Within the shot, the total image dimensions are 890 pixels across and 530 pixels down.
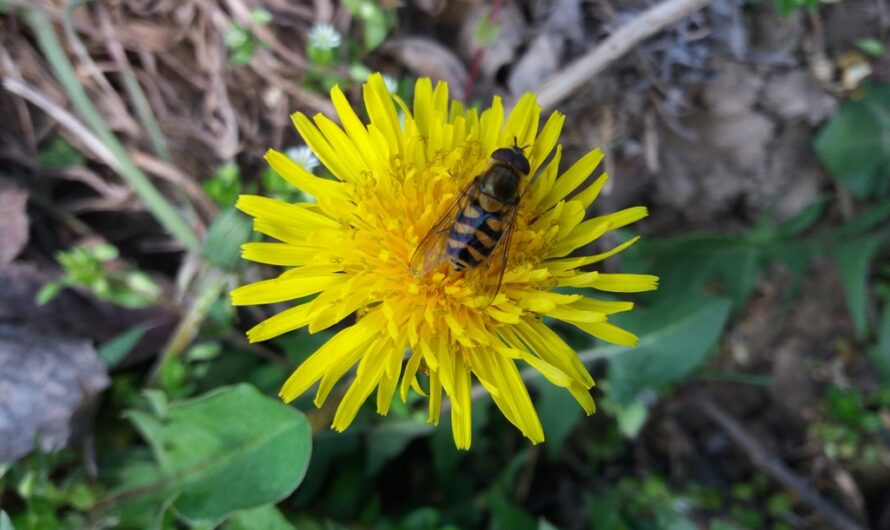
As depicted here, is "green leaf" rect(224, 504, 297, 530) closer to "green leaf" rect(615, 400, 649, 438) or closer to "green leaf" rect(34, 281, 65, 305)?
"green leaf" rect(34, 281, 65, 305)

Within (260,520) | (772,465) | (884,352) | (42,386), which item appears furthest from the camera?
(772,465)

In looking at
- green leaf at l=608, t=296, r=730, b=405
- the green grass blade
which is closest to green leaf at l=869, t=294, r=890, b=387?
green leaf at l=608, t=296, r=730, b=405

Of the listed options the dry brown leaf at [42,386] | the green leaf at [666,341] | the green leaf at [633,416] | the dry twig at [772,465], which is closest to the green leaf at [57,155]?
the dry brown leaf at [42,386]

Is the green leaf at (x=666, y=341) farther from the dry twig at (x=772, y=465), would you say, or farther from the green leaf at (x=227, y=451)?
the green leaf at (x=227, y=451)

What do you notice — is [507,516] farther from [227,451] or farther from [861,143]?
[861,143]

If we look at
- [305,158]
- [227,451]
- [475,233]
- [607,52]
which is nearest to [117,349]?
[227,451]
